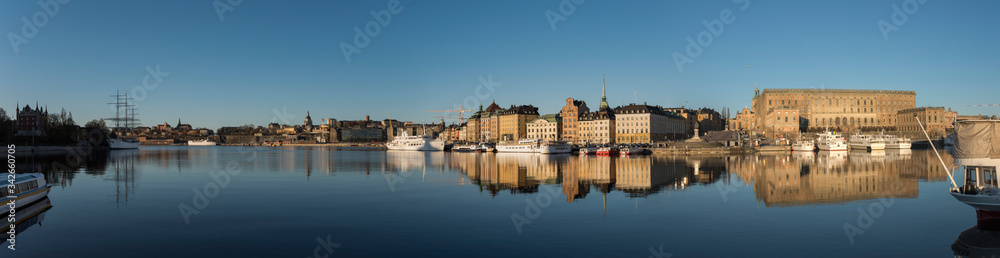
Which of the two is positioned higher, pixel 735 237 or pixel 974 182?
pixel 974 182

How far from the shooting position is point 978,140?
806 inches

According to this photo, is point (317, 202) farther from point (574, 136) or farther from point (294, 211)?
point (574, 136)

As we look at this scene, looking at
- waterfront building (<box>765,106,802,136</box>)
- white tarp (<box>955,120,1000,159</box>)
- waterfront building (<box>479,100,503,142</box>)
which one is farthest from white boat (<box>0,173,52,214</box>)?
waterfront building (<box>479,100,503,142</box>)

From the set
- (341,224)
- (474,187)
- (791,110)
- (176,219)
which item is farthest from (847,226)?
(791,110)

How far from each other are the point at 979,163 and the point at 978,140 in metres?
0.93

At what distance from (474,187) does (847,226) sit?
20614mm

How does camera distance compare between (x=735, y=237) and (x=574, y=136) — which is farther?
(x=574, y=136)

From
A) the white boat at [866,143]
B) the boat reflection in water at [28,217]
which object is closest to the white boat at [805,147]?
the white boat at [866,143]

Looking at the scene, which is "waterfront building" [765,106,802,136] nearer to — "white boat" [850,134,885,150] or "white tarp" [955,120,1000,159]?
"white boat" [850,134,885,150]

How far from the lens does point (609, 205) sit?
82.5 feet

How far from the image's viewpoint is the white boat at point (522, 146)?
106 metres

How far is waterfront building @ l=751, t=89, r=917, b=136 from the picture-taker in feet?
466

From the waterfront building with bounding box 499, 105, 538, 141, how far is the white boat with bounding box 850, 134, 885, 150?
88.5 meters

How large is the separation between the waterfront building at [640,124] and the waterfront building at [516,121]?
34.6m
